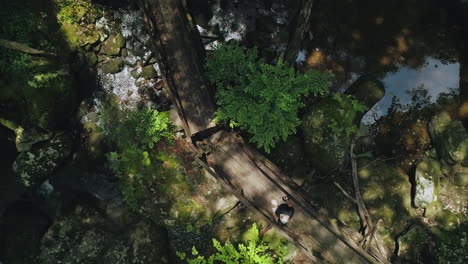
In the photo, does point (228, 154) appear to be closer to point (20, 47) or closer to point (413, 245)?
point (413, 245)

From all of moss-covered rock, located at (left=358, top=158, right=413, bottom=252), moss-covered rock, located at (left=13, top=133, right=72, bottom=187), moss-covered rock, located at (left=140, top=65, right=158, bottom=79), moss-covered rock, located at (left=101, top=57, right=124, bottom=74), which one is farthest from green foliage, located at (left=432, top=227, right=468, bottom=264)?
moss-covered rock, located at (left=13, top=133, right=72, bottom=187)

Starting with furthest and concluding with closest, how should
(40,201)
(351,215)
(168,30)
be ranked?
(40,201)
(351,215)
(168,30)

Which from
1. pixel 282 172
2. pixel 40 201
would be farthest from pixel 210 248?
pixel 40 201

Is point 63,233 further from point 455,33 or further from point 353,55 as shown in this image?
point 455,33

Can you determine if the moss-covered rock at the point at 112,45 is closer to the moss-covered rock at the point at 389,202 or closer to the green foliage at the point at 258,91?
the green foliage at the point at 258,91

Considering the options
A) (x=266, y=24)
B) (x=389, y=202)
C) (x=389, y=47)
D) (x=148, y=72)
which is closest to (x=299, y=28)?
(x=266, y=24)

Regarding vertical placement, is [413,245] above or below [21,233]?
below
